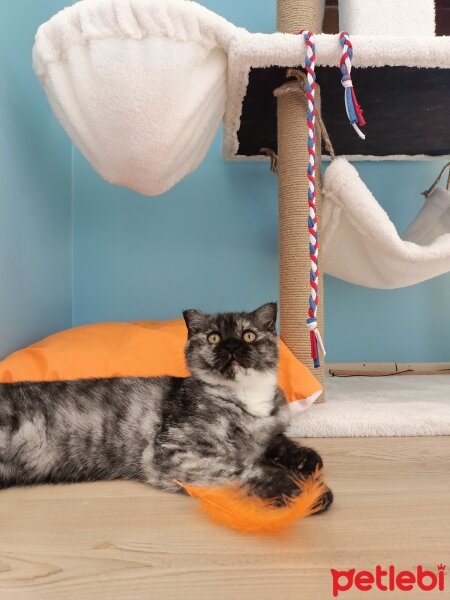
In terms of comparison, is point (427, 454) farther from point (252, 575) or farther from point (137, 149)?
point (137, 149)

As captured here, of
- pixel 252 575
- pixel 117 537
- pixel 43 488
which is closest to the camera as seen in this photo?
pixel 252 575

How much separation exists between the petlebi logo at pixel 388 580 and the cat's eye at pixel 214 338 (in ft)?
1.87

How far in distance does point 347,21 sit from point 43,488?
4.95ft

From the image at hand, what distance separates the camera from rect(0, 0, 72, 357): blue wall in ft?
4.66

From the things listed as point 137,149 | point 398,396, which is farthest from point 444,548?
point 137,149

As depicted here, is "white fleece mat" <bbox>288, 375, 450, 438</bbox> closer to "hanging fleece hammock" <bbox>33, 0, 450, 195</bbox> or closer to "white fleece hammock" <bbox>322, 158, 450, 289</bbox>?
"white fleece hammock" <bbox>322, 158, 450, 289</bbox>

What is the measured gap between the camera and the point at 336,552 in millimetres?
702

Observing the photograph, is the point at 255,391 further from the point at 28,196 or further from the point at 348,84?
the point at 28,196

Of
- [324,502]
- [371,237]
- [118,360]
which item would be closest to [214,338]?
[118,360]

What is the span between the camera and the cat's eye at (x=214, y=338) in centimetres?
113

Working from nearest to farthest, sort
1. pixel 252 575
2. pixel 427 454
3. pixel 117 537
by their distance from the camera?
pixel 252 575 → pixel 117 537 → pixel 427 454

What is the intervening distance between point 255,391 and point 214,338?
15 cm

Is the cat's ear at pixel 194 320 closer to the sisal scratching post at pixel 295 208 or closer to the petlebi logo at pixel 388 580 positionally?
the sisal scratching post at pixel 295 208

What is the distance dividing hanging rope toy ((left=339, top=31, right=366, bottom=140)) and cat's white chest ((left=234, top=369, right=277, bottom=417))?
642mm
